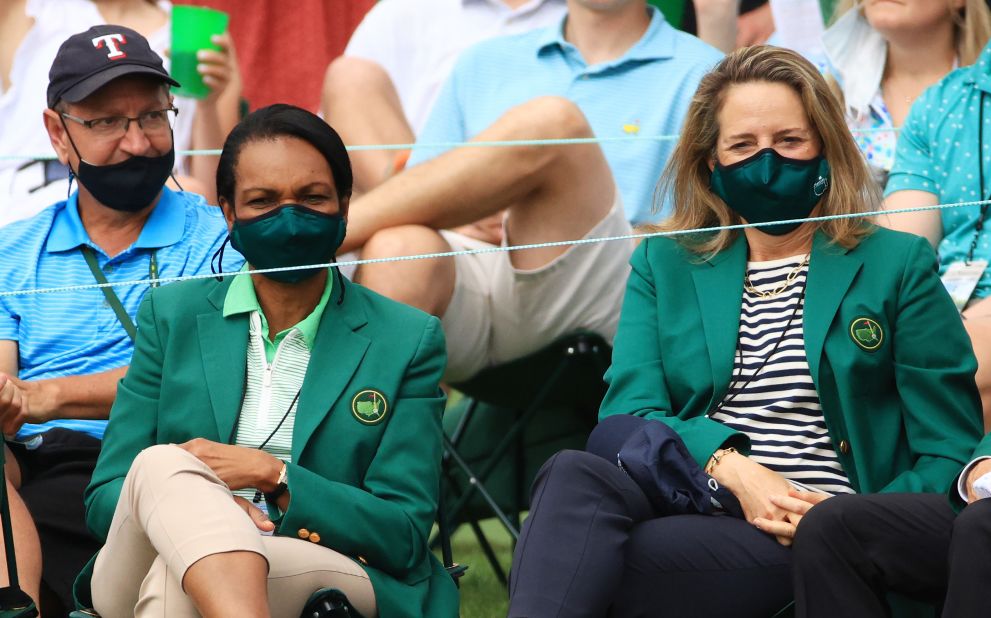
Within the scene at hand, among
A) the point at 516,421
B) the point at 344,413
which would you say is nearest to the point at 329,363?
the point at 344,413

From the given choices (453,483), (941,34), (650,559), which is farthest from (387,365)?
(941,34)

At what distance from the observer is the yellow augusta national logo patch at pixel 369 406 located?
324cm

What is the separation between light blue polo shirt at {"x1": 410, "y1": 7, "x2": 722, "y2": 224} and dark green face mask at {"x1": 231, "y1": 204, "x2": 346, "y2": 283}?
5.36 ft

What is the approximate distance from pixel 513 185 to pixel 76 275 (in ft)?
4.10

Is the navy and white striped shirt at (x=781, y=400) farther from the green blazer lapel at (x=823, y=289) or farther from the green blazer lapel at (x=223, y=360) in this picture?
the green blazer lapel at (x=223, y=360)

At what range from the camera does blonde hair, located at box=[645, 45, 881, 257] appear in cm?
346

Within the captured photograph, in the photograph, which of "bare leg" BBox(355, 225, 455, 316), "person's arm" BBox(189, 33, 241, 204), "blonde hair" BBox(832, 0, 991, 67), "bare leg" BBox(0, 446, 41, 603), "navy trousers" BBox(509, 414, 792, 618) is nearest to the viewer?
"navy trousers" BBox(509, 414, 792, 618)

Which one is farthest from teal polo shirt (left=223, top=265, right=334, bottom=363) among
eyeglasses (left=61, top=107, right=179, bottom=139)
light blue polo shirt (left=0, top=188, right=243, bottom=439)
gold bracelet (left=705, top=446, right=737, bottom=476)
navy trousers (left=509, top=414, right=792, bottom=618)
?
gold bracelet (left=705, top=446, right=737, bottom=476)

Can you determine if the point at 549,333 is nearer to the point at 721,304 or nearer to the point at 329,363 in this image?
the point at 721,304

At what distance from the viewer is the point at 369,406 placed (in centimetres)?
325

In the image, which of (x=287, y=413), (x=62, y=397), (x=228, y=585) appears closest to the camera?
(x=228, y=585)

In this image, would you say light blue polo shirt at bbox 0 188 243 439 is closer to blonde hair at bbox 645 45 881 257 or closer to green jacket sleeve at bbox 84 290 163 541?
green jacket sleeve at bbox 84 290 163 541

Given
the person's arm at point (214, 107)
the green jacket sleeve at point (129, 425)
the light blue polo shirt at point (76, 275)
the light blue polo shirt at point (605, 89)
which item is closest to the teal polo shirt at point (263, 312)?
the green jacket sleeve at point (129, 425)

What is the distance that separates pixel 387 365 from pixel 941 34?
2417mm
